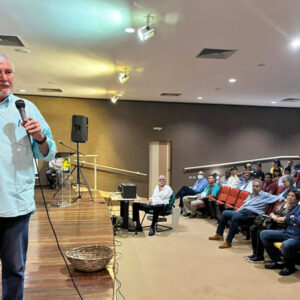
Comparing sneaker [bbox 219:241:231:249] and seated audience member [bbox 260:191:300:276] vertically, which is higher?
seated audience member [bbox 260:191:300:276]

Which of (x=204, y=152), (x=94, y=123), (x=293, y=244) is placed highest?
(x=94, y=123)

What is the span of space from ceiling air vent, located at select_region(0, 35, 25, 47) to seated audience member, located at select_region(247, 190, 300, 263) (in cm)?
435

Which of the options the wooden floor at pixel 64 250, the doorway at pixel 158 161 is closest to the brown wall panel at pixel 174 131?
the doorway at pixel 158 161

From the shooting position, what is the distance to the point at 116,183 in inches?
352

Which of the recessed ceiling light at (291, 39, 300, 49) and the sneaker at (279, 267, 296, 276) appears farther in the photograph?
the recessed ceiling light at (291, 39, 300, 49)

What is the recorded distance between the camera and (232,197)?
5762mm

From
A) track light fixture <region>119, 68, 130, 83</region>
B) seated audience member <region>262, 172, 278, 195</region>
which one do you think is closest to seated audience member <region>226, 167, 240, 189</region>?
seated audience member <region>262, 172, 278, 195</region>

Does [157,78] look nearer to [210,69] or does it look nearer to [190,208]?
[210,69]

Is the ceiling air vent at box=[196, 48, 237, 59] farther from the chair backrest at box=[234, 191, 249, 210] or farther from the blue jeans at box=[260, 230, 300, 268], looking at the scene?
the blue jeans at box=[260, 230, 300, 268]

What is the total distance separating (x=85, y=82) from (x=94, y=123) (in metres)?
2.36

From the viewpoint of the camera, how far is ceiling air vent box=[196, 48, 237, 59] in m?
4.43

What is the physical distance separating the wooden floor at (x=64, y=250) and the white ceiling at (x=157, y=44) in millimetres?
2529

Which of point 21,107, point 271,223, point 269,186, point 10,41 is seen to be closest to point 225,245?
point 271,223

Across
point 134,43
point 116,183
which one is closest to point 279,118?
point 116,183
